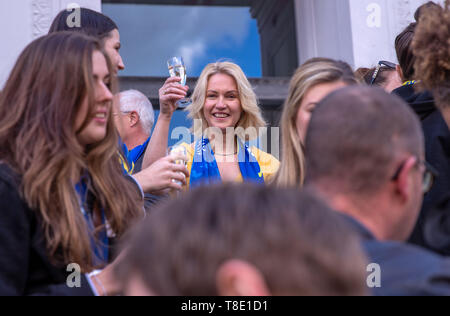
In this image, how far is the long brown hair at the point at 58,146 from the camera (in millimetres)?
1760

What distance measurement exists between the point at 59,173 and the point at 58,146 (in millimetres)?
90

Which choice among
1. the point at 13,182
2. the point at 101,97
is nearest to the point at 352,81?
the point at 101,97

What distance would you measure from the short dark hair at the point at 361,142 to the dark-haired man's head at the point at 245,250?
1.62 feet

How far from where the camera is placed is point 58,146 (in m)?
1.86

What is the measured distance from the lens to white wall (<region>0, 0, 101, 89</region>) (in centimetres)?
493

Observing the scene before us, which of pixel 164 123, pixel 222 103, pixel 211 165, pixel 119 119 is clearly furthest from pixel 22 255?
pixel 222 103

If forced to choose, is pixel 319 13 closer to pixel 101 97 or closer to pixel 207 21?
pixel 207 21

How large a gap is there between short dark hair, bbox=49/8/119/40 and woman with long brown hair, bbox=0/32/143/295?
2.11 ft

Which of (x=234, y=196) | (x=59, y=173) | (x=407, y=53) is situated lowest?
(x=234, y=196)

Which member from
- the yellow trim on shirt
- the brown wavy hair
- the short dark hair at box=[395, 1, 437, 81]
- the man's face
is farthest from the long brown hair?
the yellow trim on shirt

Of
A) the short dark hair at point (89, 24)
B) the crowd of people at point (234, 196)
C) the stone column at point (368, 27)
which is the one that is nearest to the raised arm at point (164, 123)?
the crowd of people at point (234, 196)

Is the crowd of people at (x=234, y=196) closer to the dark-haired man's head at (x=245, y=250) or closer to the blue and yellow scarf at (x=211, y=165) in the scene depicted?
the dark-haired man's head at (x=245, y=250)

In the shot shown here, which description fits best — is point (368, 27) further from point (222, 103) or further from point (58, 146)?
point (58, 146)

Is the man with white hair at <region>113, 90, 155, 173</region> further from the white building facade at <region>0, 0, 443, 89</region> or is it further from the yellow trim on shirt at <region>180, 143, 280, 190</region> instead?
the white building facade at <region>0, 0, 443, 89</region>
